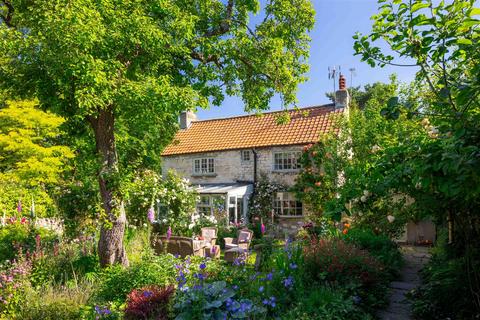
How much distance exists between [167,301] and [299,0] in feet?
29.3

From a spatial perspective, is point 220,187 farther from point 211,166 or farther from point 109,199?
point 109,199

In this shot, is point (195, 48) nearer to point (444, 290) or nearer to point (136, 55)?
point (136, 55)

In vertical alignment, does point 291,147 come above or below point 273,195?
above

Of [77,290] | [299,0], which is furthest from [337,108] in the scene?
[77,290]

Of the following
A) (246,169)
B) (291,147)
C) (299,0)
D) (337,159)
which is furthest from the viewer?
(246,169)

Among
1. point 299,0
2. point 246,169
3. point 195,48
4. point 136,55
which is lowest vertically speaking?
point 246,169

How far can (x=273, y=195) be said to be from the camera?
19125 millimetres

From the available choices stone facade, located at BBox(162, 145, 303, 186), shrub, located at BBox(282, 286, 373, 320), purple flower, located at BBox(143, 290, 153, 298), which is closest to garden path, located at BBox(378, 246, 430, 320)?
shrub, located at BBox(282, 286, 373, 320)

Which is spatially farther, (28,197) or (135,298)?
(28,197)

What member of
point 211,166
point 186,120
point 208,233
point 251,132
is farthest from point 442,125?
point 186,120

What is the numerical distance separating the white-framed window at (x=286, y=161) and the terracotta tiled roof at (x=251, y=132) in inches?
26.7

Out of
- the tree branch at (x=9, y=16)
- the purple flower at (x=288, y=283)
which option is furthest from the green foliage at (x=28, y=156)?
the purple flower at (x=288, y=283)

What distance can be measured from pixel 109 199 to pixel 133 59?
342cm

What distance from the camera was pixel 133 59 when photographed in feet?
27.5
